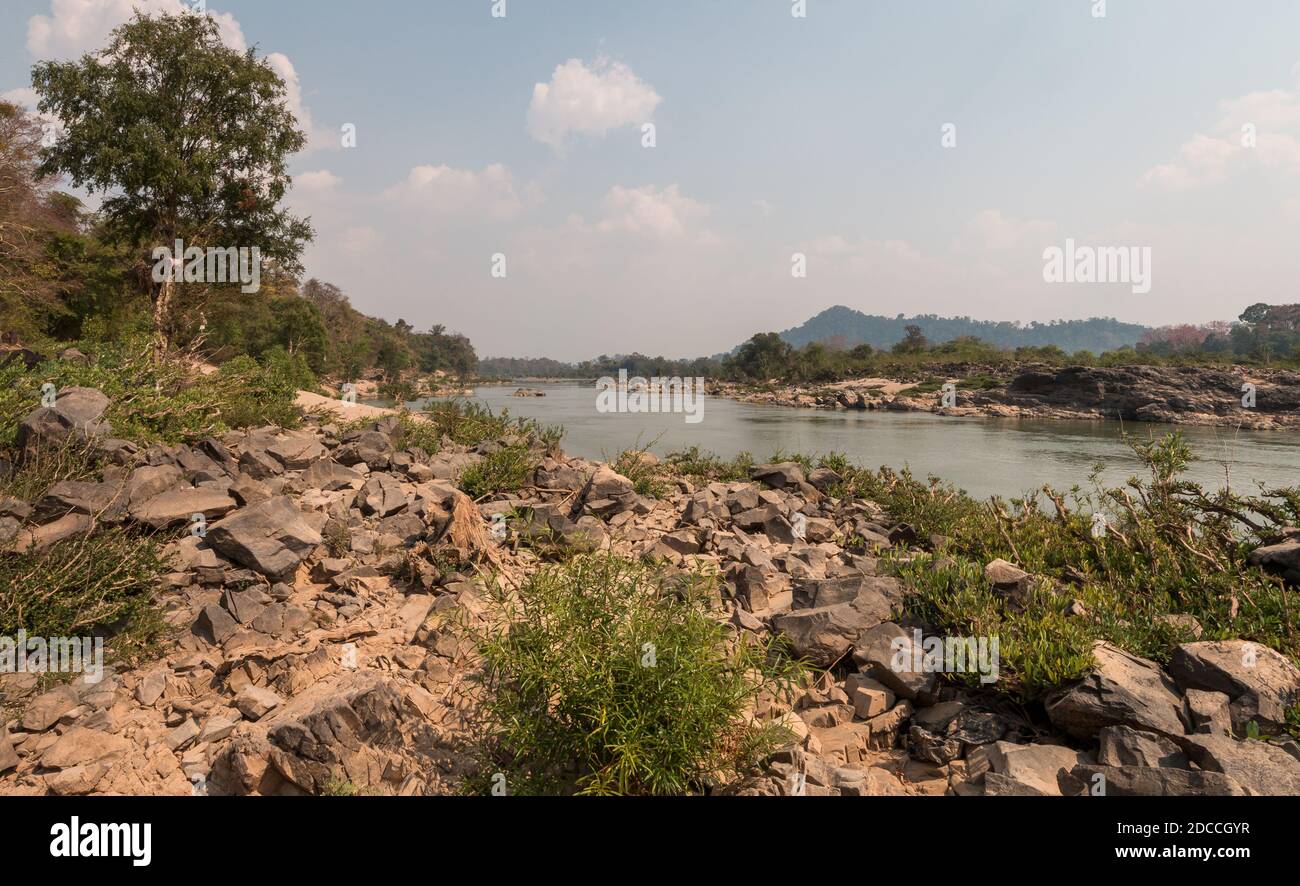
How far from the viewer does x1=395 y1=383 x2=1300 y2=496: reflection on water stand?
17.2 metres

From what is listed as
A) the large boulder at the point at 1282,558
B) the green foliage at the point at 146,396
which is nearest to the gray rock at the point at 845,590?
the large boulder at the point at 1282,558

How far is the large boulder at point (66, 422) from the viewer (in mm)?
6562

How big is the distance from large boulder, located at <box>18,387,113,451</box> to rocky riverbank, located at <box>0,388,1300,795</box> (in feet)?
0.11

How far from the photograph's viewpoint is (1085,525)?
8281 mm

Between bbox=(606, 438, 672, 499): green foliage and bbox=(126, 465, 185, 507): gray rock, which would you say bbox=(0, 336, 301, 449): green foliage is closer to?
bbox=(126, 465, 185, 507): gray rock

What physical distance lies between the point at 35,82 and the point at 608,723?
22481 mm

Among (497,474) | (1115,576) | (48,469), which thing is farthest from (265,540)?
(1115,576)

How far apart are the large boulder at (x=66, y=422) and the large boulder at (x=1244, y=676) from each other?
10.9m

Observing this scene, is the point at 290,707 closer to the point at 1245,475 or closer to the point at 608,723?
the point at 608,723

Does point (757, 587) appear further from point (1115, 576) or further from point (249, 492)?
point (249, 492)

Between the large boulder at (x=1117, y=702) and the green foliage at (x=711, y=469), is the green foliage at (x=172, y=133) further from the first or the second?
the large boulder at (x=1117, y=702)

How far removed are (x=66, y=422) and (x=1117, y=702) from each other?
412 inches

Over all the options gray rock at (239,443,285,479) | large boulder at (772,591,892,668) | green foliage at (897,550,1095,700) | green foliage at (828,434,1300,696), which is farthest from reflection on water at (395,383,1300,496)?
large boulder at (772,591,892,668)
